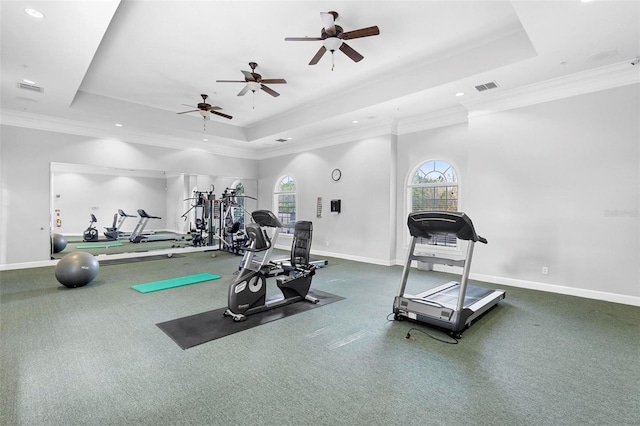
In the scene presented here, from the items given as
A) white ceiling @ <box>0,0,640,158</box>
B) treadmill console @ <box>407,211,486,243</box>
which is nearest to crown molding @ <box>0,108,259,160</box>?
white ceiling @ <box>0,0,640,158</box>

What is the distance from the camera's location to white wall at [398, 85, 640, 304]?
173 inches

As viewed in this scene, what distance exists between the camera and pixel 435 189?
22.4 feet

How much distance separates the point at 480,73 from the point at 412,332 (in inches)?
155

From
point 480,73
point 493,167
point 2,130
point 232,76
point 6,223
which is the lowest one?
point 6,223

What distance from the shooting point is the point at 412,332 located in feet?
11.0

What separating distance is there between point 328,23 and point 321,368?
370cm

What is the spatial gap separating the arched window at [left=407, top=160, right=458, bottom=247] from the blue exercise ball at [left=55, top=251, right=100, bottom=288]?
644 centimetres

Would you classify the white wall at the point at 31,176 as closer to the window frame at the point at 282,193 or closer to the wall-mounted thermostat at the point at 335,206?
the window frame at the point at 282,193

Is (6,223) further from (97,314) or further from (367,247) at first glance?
(367,247)

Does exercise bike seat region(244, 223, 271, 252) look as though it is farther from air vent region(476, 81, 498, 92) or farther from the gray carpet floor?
air vent region(476, 81, 498, 92)

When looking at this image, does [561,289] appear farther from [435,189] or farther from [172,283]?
[172,283]

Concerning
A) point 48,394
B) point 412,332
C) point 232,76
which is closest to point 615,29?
point 412,332

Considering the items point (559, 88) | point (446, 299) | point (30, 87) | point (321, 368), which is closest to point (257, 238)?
point (321, 368)

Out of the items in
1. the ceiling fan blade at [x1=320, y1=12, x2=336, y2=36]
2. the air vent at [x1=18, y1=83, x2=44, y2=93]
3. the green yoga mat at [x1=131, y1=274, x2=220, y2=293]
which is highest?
the ceiling fan blade at [x1=320, y1=12, x2=336, y2=36]
